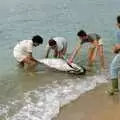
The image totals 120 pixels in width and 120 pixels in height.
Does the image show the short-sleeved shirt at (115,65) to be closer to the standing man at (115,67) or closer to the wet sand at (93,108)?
the standing man at (115,67)

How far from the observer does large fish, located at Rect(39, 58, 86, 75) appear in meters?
11.6

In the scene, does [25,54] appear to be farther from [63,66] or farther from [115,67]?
[115,67]

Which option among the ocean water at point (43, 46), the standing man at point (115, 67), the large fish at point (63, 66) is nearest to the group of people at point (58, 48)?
the large fish at point (63, 66)

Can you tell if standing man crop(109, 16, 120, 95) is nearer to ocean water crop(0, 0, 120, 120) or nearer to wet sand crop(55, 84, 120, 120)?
wet sand crop(55, 84, 120, 120)

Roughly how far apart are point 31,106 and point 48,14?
13.0 m

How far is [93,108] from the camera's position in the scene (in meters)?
8.87

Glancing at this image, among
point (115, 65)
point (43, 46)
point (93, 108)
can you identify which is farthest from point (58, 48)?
point (93, 108)

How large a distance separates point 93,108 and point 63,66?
3.24 meters

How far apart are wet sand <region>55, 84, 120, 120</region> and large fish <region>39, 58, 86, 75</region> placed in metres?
1.72

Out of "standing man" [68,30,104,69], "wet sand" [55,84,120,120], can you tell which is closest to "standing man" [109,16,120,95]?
"wet sand" [55,84,120,120]

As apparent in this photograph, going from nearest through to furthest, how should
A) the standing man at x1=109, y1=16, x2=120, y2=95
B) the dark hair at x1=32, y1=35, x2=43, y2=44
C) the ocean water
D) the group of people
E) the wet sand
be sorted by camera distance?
the wet sand → the standing man at x1=109, y1=16, x2=120, y2=95 → the ocean water → the dark hair at x1=32, y1=35, x2=43, y2=44 → the group of people

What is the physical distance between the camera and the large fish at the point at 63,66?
457 inches

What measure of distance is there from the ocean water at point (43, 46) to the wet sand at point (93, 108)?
25cm

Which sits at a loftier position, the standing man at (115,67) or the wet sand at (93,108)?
the standing man at (115,67)
